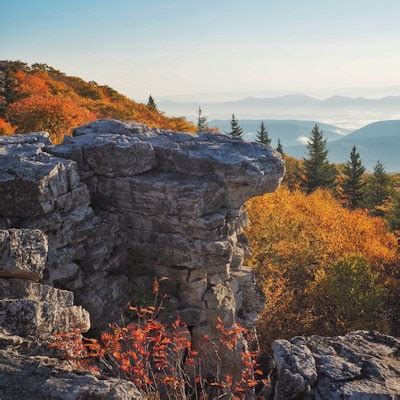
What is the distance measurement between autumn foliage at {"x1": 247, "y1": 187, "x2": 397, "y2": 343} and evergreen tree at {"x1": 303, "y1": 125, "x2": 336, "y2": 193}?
14.5m

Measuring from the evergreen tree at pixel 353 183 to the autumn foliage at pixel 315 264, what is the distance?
38.4 ft

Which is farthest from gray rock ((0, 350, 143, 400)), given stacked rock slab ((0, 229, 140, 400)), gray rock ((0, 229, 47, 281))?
gray rock ((0, 229, 47, 281))

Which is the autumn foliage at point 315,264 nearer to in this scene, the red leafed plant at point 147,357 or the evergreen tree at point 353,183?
the evergreen tree at point 353,183

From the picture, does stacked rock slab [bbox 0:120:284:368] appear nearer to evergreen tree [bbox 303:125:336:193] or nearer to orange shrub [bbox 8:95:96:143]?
orange shrub [bbox 8:95:96:143]

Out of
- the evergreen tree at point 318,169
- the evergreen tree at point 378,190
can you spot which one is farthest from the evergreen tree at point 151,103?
the evergreen tree at point 378,190

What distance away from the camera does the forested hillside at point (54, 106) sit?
143 feet

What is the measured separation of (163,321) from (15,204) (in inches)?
372

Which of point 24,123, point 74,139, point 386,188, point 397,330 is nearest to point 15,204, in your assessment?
point 74,139

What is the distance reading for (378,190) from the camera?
71.4 meters

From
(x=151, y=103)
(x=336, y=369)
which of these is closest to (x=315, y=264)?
(x=336, y=369)

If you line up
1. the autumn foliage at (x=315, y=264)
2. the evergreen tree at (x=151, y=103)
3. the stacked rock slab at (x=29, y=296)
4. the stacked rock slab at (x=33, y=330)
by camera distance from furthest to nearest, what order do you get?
1. the evergreen tree at (x=151, y=103)
2. the autumn foliage at (x=315, y=264)
3. the stacked rock slab at (x=29, y=296)
4. the stacked rock slab at (x=33, y=330)

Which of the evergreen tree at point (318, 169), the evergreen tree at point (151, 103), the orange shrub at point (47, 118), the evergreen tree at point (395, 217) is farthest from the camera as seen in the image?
the evergreen tree at point (151, 103)

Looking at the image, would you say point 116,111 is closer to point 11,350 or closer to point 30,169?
point 30,169

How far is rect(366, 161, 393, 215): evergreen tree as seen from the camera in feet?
230
